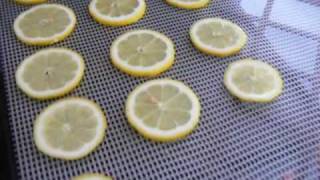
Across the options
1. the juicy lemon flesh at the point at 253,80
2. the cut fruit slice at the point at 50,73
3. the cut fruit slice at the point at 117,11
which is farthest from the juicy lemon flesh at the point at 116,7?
the juicy lemon flesh at the point at 253,80

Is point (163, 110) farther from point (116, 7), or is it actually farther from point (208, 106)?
point (116, 7)

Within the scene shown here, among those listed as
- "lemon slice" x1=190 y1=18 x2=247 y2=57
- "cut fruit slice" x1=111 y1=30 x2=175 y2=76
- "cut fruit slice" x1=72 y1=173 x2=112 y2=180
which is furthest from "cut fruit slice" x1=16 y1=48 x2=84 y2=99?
"lemon slice" x1=190 y1=18 x2=247 y2=57

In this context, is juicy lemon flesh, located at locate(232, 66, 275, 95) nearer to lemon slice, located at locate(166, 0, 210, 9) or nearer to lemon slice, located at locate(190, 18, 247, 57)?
lemon slice, located at locate(190, 18, 247, 57)

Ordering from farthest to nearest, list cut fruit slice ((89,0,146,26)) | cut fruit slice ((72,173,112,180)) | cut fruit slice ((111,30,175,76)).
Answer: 1. cut fruit slice ((89,0,146,26))
2. cut fruit slice ((111,30,175,76))
3. cut fruit slice ((72,173,112,180))

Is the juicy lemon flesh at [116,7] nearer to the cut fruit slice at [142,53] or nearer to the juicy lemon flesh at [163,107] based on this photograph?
the cut fruit slice at [142,53]

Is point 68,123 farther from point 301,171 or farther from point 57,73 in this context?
point 301,171

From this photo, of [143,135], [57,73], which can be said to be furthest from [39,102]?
[143,135]

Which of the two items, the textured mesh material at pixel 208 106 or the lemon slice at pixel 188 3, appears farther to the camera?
the lemon slice at pixel 188 3

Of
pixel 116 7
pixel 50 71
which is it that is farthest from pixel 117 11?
pixel 50 71
